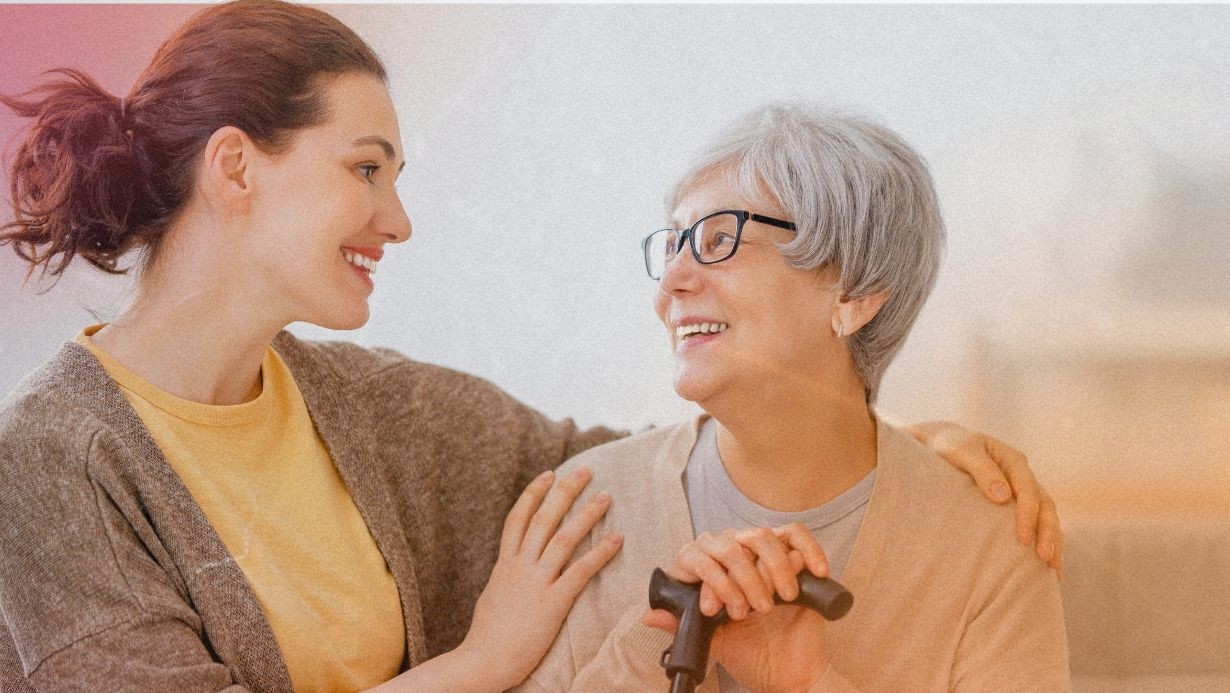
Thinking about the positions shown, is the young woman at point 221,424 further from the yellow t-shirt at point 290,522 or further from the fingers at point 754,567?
the fingers at point 754,567

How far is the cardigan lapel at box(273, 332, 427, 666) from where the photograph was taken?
47.7 inches

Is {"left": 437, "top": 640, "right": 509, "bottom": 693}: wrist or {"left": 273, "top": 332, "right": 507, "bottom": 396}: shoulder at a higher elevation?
{"left": 273, "top": 332, "right": 507, "bottom": 396}: shoulder

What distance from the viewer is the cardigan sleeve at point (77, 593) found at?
3.11 feet

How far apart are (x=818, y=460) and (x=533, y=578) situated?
0.33 meters

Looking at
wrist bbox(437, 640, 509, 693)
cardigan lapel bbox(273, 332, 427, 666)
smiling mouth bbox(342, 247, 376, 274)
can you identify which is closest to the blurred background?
cardigan lapel bbox(273, 332, 427, 666)

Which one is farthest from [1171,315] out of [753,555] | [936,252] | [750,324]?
[753,555]

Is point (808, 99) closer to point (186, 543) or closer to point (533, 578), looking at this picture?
point (533, 578)

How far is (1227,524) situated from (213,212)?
4.18 feet

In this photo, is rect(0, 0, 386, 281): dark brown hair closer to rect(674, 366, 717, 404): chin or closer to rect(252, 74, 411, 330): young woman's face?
rect(252, 74, 411, 330): young woman's face

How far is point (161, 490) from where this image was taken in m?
1.04

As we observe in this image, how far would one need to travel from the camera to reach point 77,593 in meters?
0.96

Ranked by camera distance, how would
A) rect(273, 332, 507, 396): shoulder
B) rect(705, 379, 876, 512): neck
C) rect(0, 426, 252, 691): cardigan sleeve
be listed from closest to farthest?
rect(0, 426, 252, 691): cardigan sleeve, rect(705, 379, 876, 512): neck, rect(273, 332, 507, 396): shoulder

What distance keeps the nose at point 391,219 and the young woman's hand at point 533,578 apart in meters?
0.33

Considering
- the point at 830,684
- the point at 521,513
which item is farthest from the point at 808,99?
the point at 830,684
